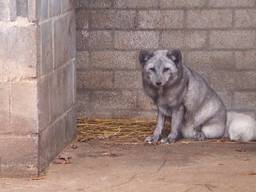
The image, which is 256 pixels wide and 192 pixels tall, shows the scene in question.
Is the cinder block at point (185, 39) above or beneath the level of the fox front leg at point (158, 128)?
above

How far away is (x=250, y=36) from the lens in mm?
9164

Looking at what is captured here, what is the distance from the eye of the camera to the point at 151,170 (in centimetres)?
713

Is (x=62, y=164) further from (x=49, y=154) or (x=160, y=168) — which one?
(x=160, y=168)

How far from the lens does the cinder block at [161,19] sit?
9.16 meters

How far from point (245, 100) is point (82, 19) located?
209 centimetres

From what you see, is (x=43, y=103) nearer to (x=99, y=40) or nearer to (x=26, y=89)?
(x=26, y=89)

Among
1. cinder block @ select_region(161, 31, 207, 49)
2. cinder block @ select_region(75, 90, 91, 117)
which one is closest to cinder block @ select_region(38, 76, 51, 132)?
cinder block @ select_region(75, 90, 91, 117)

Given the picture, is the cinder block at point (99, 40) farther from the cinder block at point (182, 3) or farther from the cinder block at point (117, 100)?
the cinder block at point (182, 3)

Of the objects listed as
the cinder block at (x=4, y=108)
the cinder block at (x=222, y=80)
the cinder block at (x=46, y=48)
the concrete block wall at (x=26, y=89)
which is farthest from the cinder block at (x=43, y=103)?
the cinder block at (x=222, y=80)

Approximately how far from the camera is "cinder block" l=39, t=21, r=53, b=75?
6887mm

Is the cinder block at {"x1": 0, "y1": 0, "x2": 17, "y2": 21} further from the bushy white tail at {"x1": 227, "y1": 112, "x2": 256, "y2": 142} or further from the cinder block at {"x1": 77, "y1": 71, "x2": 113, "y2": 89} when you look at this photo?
the bushy white tail at {"x1": 227, "y1": 112, "x2": 256, "y2": 142}

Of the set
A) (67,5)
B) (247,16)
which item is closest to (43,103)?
(67,5)

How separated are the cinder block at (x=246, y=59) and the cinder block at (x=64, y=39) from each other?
1.95 meters

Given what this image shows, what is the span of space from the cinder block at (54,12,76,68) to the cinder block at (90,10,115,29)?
678 mm
